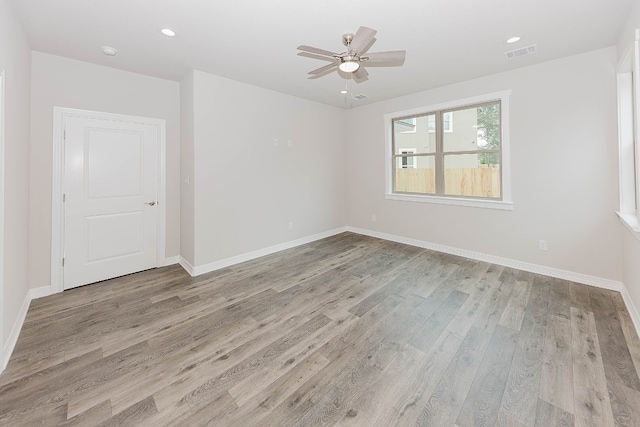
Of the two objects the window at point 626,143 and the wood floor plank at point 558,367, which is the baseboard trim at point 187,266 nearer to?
the wood floor plank at point 558,367

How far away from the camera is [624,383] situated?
1744 millimetres

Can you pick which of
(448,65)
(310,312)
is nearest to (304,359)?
(310,312)

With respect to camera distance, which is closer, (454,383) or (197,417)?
(197,417)

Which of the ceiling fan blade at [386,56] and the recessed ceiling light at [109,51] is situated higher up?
the recessed ceiling light at [109,51]

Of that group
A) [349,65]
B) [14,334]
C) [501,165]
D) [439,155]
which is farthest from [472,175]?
[14,334]

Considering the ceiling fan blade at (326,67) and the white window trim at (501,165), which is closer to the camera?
the ceiling fan blade at (326,67)

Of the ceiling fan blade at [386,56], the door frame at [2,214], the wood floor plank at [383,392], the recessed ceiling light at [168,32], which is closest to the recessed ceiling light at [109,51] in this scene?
the recessed ceiling light at [168,32]

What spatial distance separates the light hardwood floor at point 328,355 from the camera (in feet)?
5.16

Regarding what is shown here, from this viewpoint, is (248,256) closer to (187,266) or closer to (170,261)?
(187,266)

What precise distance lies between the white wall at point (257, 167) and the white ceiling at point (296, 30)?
623 mm

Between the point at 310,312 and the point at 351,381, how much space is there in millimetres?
A: 968

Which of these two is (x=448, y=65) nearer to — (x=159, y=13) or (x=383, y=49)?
(x=383, y=49)

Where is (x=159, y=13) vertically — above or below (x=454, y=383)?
above

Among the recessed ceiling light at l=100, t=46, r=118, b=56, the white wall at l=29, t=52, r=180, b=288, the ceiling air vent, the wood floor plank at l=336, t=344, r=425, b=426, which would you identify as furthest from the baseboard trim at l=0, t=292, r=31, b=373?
the ceiling air vent
